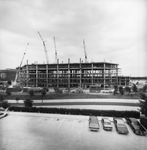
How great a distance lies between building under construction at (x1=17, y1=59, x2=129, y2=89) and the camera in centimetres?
3756

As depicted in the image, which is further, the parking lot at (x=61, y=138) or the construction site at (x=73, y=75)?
the construction site at (x=73, y=75)

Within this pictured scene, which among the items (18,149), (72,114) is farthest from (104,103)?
(18,149)

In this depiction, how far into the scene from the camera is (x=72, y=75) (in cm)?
3878

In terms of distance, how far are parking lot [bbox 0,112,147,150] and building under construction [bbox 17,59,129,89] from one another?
27.9 m

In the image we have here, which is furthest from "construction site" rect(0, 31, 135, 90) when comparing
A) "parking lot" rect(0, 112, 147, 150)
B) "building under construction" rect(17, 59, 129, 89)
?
"parking lot" rect(0, 112, 147, 150)

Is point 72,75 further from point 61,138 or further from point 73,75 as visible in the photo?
point 61,138

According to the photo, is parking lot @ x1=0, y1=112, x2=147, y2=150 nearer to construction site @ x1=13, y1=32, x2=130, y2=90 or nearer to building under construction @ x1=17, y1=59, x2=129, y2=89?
A: construction site @ x1=13, y1=32, x2=130, y2=90

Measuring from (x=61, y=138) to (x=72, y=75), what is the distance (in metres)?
31.2

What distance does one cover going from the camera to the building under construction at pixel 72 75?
37.6 m

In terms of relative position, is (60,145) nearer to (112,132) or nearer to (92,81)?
(112,132)

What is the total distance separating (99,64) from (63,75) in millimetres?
9940

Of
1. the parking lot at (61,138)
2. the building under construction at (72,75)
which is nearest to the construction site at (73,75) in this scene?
the building under construction at (72,75)

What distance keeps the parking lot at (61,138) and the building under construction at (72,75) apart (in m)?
27.9

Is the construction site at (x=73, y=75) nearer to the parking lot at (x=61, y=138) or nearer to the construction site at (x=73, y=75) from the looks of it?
the construction site at (x=73, y=75)
